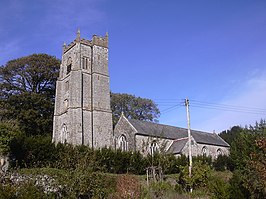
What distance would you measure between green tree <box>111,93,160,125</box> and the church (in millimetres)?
16441

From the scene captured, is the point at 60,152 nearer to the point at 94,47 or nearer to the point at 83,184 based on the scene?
the point at 83,184

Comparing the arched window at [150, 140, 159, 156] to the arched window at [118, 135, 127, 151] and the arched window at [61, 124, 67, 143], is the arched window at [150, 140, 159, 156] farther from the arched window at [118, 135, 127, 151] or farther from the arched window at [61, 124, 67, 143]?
the arched window at [61, 124, 67, 143]

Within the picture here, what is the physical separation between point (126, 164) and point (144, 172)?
2.00 meters

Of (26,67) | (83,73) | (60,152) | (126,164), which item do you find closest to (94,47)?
(83,73)

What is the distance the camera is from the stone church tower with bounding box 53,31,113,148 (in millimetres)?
35844

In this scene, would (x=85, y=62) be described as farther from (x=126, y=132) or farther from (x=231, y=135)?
(x=231, y=135)

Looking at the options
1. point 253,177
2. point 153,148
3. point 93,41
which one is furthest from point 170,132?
point 253,177

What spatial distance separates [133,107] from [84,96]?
2113 cm

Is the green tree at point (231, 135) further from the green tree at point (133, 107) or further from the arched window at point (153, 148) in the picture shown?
the green tree at point (133, 107)

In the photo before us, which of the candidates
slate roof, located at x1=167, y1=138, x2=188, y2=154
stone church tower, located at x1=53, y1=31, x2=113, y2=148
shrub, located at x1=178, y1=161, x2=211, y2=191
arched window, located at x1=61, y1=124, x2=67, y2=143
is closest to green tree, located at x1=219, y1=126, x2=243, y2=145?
slate roof, located at x1=167, y1=138, x2=188, y2=154

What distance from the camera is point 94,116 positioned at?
3706 cm

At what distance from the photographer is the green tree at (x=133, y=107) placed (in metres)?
56.6

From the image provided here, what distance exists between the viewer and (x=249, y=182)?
1495 centimetres

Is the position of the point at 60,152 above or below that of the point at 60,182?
above
